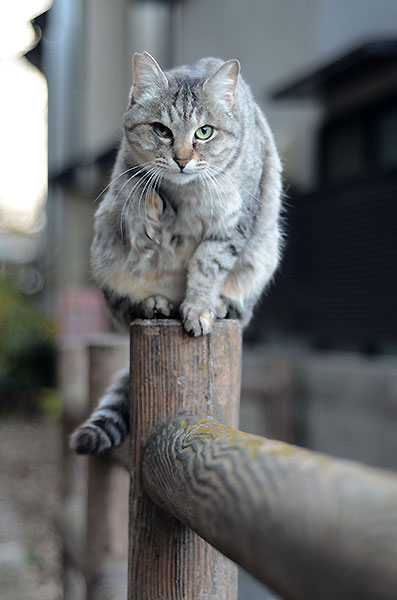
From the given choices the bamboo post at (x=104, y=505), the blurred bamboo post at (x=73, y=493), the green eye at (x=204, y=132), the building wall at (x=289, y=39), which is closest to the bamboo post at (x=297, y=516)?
the green eye at (x=204, y=132)

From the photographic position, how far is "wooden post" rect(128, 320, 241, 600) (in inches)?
51.0

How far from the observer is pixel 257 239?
6.57 ft

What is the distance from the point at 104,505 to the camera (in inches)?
95.6

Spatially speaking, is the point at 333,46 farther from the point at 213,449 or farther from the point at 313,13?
the point at 213,449

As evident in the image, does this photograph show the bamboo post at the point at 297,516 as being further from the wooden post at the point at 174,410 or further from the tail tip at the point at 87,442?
the tail tip at the point at 87,442

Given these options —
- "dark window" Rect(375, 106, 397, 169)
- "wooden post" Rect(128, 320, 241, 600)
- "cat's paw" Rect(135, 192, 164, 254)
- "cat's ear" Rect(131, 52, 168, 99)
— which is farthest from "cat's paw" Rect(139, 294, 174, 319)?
"dark window" Rect(375, 106, 397, 169)

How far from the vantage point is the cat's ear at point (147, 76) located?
1891 mm

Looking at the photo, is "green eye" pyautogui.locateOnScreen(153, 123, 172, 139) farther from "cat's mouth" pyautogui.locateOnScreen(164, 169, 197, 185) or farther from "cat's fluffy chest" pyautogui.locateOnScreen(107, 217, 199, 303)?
"cat's fluffy chest" pyautogui.locateOnScreen(107, 217, 199, 303)

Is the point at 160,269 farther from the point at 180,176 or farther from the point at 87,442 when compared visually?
the point at 87,442

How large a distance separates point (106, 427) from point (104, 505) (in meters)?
0.94

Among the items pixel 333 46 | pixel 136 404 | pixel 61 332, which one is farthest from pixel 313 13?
pixel 136 404

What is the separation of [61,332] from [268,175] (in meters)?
5.16

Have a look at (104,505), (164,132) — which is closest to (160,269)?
(164,132)

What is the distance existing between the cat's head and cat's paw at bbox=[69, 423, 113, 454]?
70 centimetres
